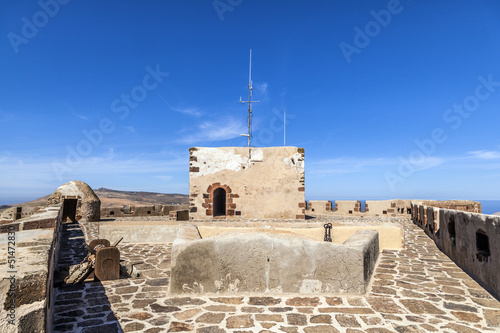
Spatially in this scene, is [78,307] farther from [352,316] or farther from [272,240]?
[352,316]

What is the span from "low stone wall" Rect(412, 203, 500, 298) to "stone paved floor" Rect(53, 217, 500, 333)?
0.68 feet

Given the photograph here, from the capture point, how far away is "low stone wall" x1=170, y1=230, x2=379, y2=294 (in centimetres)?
425

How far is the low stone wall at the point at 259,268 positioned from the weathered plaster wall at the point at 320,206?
15.4m

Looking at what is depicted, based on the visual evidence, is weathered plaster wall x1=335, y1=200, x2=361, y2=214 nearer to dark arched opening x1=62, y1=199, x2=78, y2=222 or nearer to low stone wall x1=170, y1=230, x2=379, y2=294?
dark arched opening x1=62, y1=199, x2=78, y2=222

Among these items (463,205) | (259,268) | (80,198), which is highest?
(80,198)

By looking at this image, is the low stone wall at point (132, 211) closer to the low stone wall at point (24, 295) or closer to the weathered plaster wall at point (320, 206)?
the weathered plaster wall at point (320, 206)

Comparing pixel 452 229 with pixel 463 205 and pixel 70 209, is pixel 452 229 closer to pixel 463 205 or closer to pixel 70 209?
pixel 463 205

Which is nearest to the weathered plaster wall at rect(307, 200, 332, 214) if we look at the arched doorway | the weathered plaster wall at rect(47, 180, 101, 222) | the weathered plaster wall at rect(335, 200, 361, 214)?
the weathered plaster wall at rect(335, 200, 361, 214)

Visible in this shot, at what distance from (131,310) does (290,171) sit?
38.3 ft

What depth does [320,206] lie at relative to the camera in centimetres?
1962

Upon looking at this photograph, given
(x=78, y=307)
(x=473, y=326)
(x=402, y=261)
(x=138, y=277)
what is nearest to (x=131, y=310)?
(x=78, y=307)

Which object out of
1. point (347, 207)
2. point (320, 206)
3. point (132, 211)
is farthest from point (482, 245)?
point (132, 211)

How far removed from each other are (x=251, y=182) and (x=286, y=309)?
1115cm

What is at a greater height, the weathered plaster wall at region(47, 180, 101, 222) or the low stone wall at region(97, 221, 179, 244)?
the weathered plaster wall at region(47, 180, 101, 222)
